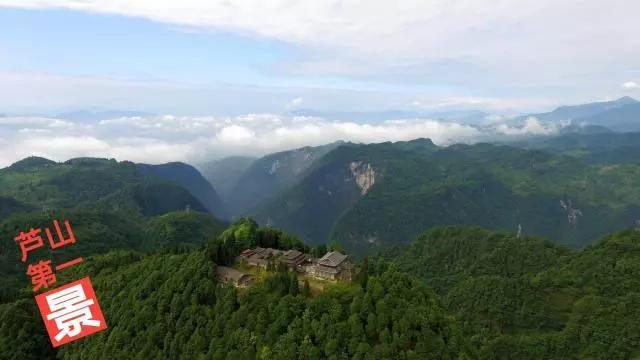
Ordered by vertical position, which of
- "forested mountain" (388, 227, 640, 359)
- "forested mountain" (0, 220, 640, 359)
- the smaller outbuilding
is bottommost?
"forested mountain" (388, 227, 640, 359)

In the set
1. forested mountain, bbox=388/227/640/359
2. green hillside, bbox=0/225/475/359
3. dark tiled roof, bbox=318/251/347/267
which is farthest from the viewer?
forested mountain, bbox=388/227/640/359

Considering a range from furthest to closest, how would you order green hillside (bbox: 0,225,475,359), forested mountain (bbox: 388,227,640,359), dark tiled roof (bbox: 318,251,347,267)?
1. forested mountain (bbox: 388,227,640,359)
2. dark tiled roof (bbox: 318,251,347,267)
3. green hillside (bbox: 0,225,475,359)

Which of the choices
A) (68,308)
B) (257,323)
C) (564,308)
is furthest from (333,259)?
(564,308)

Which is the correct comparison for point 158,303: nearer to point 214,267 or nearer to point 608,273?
point 214,267

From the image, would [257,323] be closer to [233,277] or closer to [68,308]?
[233,277]

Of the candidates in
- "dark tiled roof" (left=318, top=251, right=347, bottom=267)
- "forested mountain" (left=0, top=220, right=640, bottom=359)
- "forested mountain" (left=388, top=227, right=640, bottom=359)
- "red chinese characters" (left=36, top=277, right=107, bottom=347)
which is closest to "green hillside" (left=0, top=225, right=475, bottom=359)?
"forested mountain" (left=0, top=220, right=640, bottom=359)

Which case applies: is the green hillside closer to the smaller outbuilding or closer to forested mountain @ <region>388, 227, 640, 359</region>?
the smaller outbuilding

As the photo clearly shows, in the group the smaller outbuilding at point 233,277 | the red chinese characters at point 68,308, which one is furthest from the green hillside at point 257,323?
the red chinese characters at point 68,308

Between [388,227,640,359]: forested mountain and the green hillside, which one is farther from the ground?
the green hillside

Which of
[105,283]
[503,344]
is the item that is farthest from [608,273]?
[105,283]

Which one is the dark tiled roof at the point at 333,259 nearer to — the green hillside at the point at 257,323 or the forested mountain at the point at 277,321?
the forested mountain at the point at 277,321

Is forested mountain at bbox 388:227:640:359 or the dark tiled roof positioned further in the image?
forested mountain at bbox 388:227:640:359
